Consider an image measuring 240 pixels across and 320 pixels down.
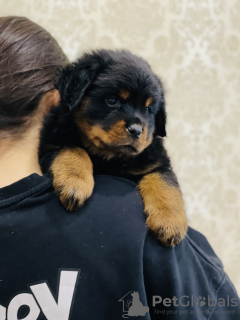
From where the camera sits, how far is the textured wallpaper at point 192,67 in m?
2.69

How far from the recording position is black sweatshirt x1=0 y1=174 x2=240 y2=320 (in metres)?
1.00

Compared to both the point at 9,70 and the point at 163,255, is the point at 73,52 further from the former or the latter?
the point at 163,255

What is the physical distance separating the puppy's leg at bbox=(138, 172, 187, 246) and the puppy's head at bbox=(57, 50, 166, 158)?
0.13m

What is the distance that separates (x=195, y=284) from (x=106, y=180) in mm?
396

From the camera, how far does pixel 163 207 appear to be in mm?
1220

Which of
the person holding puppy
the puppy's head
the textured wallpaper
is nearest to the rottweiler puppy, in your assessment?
the puppy's head

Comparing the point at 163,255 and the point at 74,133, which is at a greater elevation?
the point at 74,133

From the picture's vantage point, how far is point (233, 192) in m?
2.90

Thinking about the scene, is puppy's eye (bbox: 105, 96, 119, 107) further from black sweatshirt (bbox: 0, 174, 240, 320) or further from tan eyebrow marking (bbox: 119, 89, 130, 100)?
black sweatshirt (bbox: 0, 174, 240, 320)

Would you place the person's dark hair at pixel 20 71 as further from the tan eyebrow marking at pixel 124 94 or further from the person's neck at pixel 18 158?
the tan eyebrow marking at pixel 124 94

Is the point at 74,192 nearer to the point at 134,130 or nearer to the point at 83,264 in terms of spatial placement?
the point at 83,264

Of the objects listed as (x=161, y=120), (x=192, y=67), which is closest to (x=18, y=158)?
(x=161, y=120)

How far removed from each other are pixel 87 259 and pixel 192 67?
6.95ft

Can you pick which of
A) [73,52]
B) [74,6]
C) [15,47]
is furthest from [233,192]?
[15,47]
